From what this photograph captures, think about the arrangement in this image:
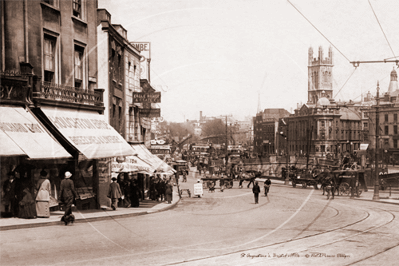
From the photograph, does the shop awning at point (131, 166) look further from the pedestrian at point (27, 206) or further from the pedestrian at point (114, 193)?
the pedestrian at point (27, 206)

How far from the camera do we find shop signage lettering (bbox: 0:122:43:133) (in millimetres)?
15092

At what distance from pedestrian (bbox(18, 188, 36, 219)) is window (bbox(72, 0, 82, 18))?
30.9 feet

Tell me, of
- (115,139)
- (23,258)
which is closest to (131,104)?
(115,139)

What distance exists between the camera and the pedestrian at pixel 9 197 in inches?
632

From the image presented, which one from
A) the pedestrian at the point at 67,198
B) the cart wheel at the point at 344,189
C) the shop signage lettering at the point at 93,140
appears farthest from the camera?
the cart wheel at the point at 344,189

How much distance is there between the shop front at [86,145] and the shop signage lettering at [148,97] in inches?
205

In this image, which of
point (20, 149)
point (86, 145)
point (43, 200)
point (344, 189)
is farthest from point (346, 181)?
point (20, 149)

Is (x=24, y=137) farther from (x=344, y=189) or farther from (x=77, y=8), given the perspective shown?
(x=344, y=189)

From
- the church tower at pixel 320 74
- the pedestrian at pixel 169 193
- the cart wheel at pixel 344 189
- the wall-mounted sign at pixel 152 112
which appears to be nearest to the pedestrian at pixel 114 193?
the pedestrian at pixel 169 193

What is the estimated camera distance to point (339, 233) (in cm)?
1430

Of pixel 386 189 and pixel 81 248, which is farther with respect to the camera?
pixel 386 189

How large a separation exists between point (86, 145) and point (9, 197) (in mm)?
3418

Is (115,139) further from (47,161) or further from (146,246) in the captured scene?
(146,246)

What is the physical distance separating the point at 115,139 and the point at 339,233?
10900mm
